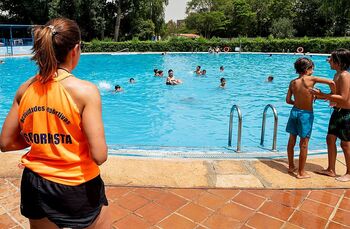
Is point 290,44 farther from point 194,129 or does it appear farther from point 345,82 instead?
point 345,82

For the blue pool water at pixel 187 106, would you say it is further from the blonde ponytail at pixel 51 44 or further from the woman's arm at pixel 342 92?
the blonde ponytail at pixel 51 44

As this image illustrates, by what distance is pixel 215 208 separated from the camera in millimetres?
3635

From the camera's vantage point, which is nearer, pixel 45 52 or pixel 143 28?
pixel 45 52

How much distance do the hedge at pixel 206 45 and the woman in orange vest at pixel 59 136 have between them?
121 ft

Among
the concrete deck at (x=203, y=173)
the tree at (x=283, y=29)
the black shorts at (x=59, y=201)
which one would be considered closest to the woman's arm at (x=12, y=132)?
the black shorts at (x=59, y=201)

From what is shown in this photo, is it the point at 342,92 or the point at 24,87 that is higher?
the point at 24,87

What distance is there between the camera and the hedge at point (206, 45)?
36.0 meters

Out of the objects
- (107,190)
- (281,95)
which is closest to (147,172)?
(107,190)

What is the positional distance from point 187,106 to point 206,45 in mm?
27332

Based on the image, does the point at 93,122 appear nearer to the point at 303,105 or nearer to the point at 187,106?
the point at 303,105

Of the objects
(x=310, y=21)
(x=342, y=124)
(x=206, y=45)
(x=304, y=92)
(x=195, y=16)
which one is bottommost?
(x=342, y=124)

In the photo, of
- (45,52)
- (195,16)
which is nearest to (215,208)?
(45,52)

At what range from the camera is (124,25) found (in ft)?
161

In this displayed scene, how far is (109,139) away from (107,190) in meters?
5.29
